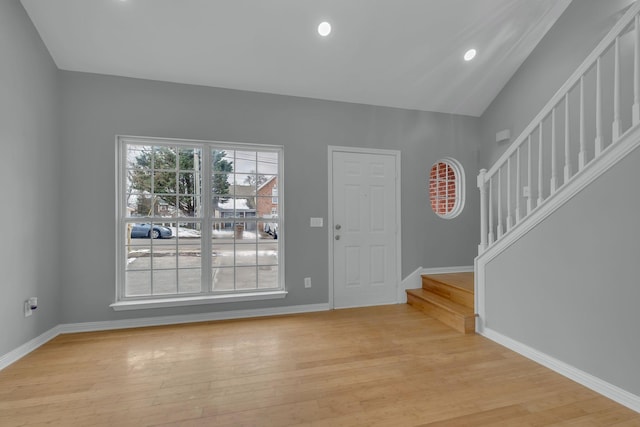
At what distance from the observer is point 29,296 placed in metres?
2.45

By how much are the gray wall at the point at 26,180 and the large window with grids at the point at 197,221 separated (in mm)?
545

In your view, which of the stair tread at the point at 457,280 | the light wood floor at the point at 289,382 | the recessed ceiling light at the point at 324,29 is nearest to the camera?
the light wood floor at the point at 289,382

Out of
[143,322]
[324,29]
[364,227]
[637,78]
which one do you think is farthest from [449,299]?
[143,322]

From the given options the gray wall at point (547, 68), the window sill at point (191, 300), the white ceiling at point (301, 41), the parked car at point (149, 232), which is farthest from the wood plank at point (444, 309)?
the parked car at point (149, 232)

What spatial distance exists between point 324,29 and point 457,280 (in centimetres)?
326

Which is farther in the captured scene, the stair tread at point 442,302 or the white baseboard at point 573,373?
the stair tread at point 442,302

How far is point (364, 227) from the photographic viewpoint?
3.71 m

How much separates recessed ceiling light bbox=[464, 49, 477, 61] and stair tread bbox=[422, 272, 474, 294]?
2676 mm

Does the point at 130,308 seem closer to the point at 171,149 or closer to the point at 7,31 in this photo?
the point at 171,149

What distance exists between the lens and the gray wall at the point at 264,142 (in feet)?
9.43

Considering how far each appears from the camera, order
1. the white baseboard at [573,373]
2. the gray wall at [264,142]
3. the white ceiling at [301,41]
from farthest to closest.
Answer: the gray wall at [264,142], the white ceiling at [301,41], the white baseboard at [573,373]

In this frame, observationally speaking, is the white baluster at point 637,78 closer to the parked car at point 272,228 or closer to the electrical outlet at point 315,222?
the electrical outlet at point 315,222

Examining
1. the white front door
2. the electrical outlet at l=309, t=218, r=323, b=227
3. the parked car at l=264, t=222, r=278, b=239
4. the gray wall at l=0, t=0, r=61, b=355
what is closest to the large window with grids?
the parked car at l=264, t=222, r=278, b=239

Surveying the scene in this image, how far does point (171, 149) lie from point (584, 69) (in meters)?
3.83
